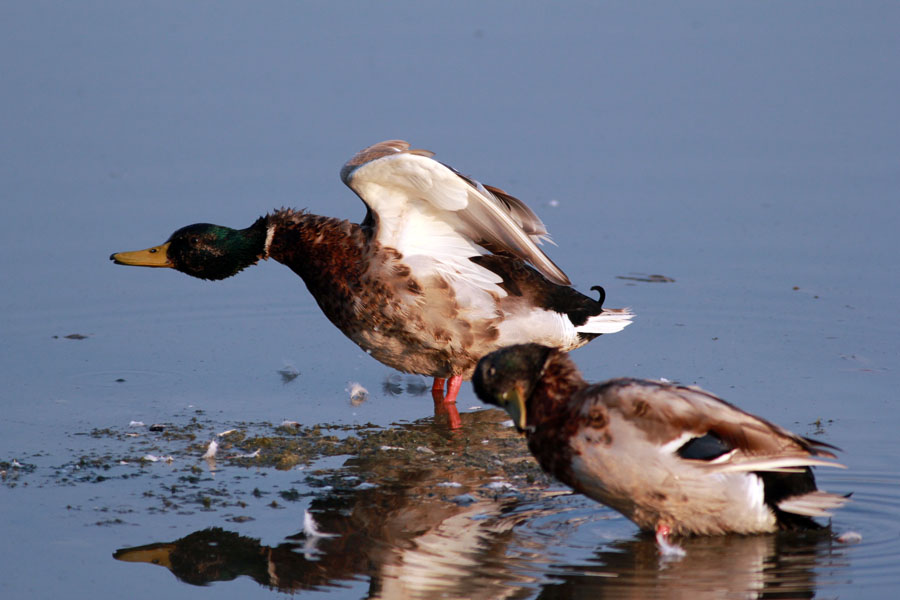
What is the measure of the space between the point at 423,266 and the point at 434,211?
0.93ft

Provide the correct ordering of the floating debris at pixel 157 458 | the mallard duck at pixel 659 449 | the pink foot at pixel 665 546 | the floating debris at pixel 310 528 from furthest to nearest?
the floating debris at pixel 157 458
the floating debris at pixel 310 528
the pink foot at pixel 665 546
the mallard duck at pixel 659 449

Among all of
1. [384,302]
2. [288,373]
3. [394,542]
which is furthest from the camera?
[288,373]

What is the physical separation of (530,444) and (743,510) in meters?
0.79

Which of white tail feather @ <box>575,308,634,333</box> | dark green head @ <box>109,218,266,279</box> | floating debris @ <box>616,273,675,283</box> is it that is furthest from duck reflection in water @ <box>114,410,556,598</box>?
floating debris @ <box>616,273,675,283</box>

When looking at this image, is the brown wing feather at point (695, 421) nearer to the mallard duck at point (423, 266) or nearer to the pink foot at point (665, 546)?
the pink foot at point (665, 546)

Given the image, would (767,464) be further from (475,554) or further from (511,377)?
(475,554)

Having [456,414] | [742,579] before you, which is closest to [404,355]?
[456,414]

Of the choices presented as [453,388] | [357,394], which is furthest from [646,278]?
[357,394]

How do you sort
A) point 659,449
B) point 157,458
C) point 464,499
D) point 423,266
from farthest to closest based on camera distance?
point 423,266 < point 157,458 < point 464,499 < point 659,449

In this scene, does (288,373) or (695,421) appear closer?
(695,421)

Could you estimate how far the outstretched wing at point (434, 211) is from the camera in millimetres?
6102

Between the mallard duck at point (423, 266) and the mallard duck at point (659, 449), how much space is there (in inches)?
68.1

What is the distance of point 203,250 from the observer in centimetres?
689

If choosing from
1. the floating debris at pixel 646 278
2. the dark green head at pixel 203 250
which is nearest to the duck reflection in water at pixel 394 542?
the dark green head at pixel 203 250
